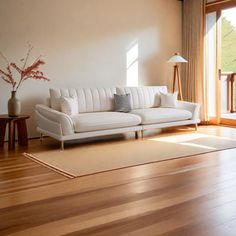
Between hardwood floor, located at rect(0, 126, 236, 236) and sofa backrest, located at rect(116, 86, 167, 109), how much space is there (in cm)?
239

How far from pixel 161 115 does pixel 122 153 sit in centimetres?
149

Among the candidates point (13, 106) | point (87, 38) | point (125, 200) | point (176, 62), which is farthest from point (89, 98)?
point (125, 200)

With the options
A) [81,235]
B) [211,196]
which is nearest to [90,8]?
[211,196]

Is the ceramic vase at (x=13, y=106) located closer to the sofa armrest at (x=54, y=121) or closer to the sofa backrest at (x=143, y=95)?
the sofa armrest at (x=54, y=121)

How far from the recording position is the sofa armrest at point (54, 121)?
5.09 m

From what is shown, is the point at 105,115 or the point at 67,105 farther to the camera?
the point at 105,115

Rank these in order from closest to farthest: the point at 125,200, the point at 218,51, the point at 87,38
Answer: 1. the point at 125,200
2. the point at 87,38
3. the point at 218,51

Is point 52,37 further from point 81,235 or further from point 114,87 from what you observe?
point 81,235

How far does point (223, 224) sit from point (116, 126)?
321cm

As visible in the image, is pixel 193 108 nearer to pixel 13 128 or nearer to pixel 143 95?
pixel 143 95

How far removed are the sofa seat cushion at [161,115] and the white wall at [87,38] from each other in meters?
1.11

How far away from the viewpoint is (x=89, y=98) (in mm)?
6105

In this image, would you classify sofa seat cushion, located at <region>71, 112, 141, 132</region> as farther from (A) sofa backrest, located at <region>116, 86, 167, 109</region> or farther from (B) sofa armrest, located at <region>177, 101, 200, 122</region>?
(B) sofa armrest, located at <region>177, 101, 200, 122</region>

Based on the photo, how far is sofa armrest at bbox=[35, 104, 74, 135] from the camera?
5.09m
